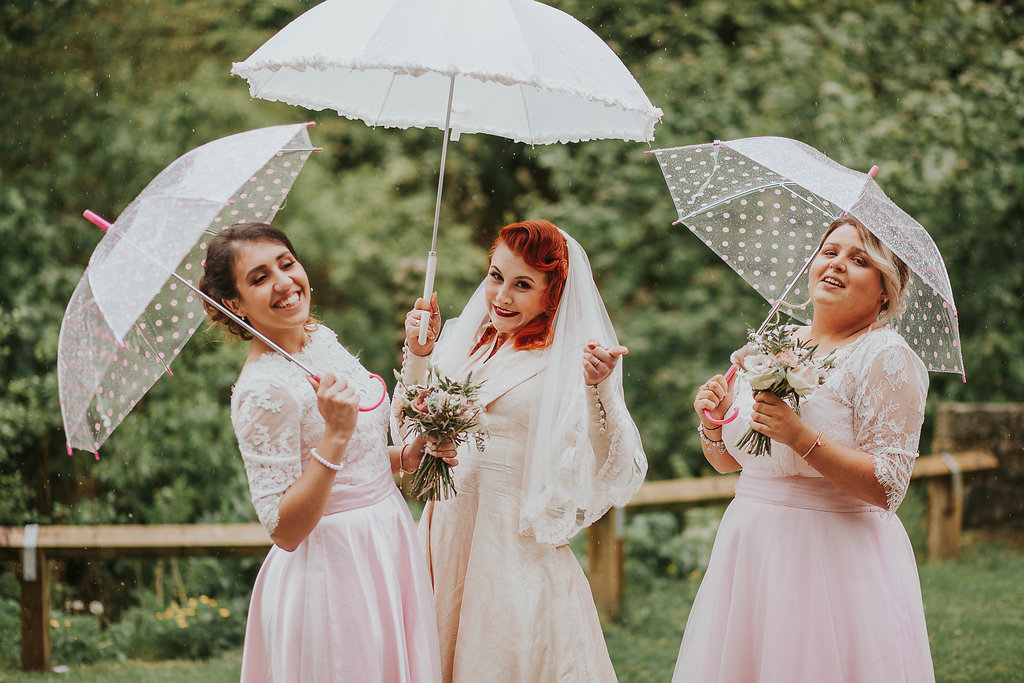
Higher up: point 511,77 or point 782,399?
point 511,77

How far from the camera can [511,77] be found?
248 centimetres

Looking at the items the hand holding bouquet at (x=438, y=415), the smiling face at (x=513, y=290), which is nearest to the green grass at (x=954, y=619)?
the hand holding bouquet at (x=438, y=415)

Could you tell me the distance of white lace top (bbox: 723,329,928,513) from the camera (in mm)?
2771

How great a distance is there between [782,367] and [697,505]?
10.6 feet

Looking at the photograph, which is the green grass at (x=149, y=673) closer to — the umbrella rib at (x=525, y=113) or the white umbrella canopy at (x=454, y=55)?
the white umbrella canopy at (x=454, y=55)

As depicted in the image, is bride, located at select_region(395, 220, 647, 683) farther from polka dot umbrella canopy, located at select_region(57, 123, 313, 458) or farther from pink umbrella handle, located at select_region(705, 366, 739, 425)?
polka dot umbrella canopy, located at select_region(57, 123, 313, 458)

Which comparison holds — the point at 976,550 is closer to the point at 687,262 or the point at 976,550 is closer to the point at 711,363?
the point at 711,363

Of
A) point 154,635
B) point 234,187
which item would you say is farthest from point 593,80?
point 154,635

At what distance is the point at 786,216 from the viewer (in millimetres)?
3113

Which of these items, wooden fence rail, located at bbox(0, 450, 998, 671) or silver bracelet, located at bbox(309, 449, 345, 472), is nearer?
silver bracelet, located at bbox(309, 449, 345, 472)

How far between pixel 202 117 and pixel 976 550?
6090 millimetres

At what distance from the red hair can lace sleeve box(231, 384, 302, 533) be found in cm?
94

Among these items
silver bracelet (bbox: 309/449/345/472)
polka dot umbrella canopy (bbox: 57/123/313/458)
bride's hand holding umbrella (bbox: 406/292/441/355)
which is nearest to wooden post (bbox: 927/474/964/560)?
bride's hand holding umbrella (bbox: 406/292/441/355)

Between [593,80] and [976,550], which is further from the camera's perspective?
[976,550]
